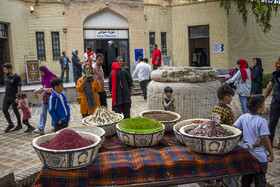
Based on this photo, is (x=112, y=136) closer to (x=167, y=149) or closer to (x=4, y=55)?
(x=167, y=149)

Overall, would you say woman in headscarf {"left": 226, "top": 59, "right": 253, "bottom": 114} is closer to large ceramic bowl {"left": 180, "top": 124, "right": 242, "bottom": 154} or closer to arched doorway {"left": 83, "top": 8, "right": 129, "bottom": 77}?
large ceramic bowl {"left": 180, "top": 124, "right": 242, "bottom": 154}

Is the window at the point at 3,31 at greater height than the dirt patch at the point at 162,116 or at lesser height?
greater

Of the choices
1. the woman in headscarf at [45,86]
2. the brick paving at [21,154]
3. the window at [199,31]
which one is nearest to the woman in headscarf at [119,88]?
the woman in headscarf at [45,86]

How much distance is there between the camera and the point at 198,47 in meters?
18.8

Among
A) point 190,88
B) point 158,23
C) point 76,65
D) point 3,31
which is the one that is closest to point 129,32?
point 158,23

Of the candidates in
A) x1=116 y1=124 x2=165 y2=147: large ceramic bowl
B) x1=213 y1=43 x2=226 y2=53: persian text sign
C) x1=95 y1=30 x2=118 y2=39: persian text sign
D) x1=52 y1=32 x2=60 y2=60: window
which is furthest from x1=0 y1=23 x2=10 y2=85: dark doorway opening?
x1=116 y1=124 x2=165 y2=147: large ceramic bowl

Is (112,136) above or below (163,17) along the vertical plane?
below

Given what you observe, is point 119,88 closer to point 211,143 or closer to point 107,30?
point 211,143

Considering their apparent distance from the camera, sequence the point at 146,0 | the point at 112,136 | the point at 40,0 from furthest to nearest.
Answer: the point at 146,0
the point at 40,0
the point at 112,136

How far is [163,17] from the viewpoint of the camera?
712 inches

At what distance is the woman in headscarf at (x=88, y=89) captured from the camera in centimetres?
506

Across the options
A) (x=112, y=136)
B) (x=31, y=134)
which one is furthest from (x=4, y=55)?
(x=112, y=136)

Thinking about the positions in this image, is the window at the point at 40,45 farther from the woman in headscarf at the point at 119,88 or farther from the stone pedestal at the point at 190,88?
the woman in headscarf at the point at 119,88

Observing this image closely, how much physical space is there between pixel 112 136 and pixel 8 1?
44.1 feet
